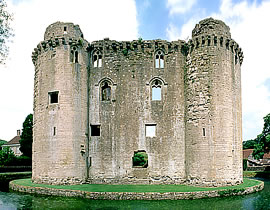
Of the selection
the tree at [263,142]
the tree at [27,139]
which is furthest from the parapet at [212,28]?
the tree at [27,139]

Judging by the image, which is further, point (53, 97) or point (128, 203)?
point (53, 97)

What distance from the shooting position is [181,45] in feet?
75.6

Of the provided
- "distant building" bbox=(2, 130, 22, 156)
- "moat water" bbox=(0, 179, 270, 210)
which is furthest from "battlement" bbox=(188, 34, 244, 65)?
"distant building" bbox=(2, 130, 22, 156)

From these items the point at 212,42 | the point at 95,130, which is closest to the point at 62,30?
the point at 95,130

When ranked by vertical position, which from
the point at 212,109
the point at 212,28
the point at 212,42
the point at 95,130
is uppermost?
the point at 212,28

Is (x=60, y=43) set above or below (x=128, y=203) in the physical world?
above

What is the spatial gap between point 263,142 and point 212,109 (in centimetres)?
1570

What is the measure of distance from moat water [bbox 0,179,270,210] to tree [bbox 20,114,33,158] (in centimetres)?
Answer: 2703

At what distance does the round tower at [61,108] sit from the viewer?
21422 mm

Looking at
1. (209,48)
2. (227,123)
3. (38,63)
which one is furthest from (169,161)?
(38,63)

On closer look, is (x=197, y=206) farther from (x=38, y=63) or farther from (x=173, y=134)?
(x=38, y=63)

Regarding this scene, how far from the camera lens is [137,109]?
74.5 ft

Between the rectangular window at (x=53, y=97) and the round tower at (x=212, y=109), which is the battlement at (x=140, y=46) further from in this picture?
the rectangular window at (x=53, y=97)

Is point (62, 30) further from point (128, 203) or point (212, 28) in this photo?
point (128, 203)
